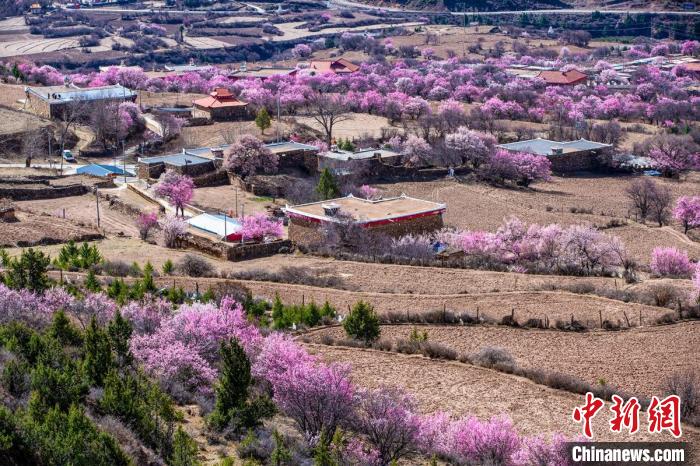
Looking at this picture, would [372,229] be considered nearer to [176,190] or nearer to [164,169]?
[176,190]

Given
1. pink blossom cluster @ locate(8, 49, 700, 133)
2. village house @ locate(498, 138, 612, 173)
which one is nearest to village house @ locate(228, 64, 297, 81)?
pink blossom cluster @ locate(8, 49, 700, 133)

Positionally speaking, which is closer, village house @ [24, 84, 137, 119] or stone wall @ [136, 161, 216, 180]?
stone wall @ [136, 161, 216, 180]

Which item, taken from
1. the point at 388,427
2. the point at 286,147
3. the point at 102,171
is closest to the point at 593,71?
the point at 286,147

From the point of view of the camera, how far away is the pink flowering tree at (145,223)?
40.8 meters

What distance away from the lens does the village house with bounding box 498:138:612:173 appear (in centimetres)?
6094

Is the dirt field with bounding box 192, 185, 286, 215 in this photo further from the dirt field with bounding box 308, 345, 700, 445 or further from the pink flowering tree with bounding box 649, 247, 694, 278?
the dirt field with bounding box 308, 345, 700, 445

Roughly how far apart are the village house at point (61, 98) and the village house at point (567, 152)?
24774 millimetres

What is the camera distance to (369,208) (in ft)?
139

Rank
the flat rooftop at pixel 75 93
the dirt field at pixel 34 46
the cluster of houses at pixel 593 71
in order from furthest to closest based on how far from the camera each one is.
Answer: the dirt field at pixel 34 46 < the cluster of houses at pixel 593 71 < the flat rooftop at pixel 75 93

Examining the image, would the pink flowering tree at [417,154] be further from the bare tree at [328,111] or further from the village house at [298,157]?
the bare tree at [328,111]

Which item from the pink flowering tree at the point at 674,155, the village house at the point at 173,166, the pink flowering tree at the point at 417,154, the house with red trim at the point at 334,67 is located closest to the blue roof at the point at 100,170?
the village house at the point at 173,166

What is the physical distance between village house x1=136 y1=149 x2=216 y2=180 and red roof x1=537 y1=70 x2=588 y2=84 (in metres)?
51.0

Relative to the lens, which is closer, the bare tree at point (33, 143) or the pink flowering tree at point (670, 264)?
the pink flowering tree at point (670, 264)

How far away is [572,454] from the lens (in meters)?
18.1
